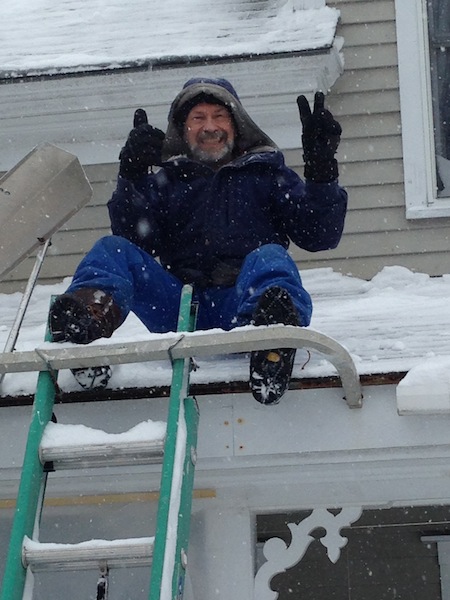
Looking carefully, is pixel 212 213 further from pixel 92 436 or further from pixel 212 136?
pixel 92 436

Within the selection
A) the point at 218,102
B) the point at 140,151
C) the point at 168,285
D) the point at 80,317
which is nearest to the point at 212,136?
the point at 218,102

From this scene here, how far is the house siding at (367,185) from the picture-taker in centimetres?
537

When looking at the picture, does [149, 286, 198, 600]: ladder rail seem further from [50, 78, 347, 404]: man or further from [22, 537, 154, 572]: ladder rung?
[50, 78, 347, 404]: man

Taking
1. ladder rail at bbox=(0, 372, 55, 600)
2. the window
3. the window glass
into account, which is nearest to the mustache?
ladder rail at bbox=(0, 372, 55, 600)

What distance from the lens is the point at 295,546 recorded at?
3.52 metres

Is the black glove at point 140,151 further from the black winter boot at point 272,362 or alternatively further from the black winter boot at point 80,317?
the black winter boot at point 272,362

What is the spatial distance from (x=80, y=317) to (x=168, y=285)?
646 millimetres

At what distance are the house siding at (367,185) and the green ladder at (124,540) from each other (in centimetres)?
264

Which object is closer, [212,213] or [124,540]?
[124,540]

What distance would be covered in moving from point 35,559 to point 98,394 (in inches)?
30.9

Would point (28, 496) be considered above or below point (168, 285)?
below

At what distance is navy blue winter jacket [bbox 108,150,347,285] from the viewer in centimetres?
378

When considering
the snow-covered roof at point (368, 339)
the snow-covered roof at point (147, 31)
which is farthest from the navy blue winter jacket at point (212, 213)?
the snow-covered roof at point (147, 31)

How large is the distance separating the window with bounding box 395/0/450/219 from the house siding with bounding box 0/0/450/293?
0.16 ft
